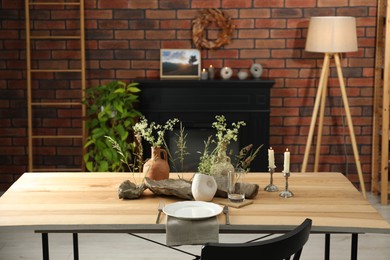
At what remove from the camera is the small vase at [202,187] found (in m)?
3.16

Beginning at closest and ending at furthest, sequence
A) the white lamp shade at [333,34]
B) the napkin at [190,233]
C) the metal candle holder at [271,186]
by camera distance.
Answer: the napkin at [190,233], the metal candle holder at [271,186], the white lamp shade at [333,34]

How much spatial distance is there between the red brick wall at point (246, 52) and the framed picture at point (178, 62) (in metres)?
0.08

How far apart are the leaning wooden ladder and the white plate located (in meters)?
2.90

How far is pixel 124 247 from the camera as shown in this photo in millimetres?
4723

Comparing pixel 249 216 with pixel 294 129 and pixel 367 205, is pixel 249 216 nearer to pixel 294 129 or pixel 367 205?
pixel 367 205

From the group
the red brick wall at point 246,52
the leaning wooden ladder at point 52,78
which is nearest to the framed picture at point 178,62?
the red brick wall at point 246,52

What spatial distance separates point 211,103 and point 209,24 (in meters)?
0.70

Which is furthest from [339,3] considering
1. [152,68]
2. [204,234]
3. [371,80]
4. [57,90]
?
[204,234]

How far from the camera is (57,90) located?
6.02m

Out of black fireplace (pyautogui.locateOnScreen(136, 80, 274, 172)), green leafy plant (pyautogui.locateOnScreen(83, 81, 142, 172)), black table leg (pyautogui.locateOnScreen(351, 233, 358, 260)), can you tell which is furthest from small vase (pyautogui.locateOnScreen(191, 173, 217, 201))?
black fireplace (pyautogui.locateOnScreen(136, 80, 274, 172))

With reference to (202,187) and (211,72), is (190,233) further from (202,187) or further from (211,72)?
(211,72)

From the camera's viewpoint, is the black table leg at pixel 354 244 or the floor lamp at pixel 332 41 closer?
the black table leg at pixel 354 244

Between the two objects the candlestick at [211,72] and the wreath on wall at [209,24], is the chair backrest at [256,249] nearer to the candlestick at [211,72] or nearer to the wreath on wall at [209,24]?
the candlestick at [211,72]

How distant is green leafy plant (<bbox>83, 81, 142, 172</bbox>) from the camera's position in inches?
219
